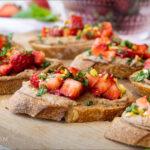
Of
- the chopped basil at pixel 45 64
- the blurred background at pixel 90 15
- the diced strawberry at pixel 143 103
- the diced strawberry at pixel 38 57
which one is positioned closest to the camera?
the diced strawberry at pixel 143 103

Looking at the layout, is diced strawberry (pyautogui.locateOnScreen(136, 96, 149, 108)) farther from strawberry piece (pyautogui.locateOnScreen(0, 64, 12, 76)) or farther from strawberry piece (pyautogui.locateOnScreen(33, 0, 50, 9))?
strawberry piece (pyautogui.locateOnScreen(33, 0, 50, 9))

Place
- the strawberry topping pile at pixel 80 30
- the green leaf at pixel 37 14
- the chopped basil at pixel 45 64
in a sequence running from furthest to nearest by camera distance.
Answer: the green leaf at pixel 37 14 < the strawberry topping pile at pixel 80 30 < the chopped basil at pixel 45 64

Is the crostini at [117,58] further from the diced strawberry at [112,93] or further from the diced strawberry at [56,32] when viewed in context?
the diced strawberry at [112,93]

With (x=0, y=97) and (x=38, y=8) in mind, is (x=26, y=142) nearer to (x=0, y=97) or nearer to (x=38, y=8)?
(x=0, y=97)

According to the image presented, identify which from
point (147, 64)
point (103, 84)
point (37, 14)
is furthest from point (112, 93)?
point (37, 14)

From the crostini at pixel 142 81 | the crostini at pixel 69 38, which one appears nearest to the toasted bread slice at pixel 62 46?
the crostini at pixel 69 38

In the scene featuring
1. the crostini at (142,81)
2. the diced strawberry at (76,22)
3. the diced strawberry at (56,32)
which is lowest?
the crostini at (142,81)

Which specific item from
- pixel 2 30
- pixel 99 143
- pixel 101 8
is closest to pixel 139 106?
pixel 99 143
